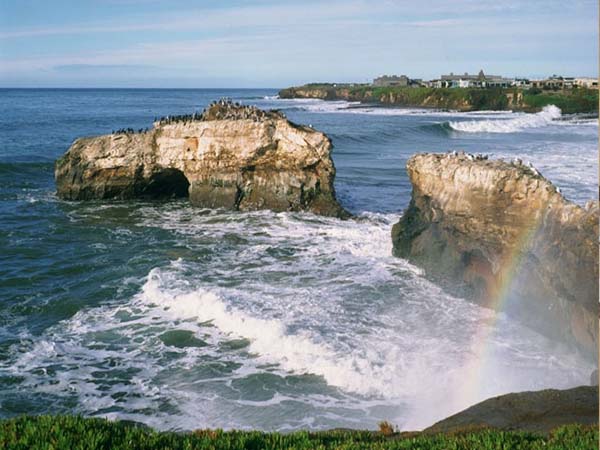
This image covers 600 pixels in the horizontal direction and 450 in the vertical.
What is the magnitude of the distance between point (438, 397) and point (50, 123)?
7485 cm

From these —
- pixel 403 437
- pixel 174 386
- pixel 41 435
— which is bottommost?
pixel 174 386

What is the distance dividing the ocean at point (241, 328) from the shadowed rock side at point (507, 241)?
0.63 m

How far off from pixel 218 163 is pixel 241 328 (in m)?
14.6

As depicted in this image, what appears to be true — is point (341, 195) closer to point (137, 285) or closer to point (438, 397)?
point (137, 285)

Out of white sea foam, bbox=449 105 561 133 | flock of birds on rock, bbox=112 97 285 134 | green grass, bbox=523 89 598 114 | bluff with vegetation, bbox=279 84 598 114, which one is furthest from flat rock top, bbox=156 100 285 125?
bluff with vegetation, bbox=279 84 598 114

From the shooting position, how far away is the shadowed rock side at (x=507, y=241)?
13969 millimetres

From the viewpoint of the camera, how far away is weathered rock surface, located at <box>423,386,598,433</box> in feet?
33.2

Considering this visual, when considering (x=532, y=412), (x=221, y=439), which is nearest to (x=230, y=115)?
(x=532, y=412)

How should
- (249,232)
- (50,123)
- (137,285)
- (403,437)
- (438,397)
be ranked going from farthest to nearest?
1. (50,123)
2. (249,232)
3. (137,285)
4. (438,397)
5. (403,437)

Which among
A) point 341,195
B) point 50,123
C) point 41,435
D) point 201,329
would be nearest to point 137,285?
point 201,329

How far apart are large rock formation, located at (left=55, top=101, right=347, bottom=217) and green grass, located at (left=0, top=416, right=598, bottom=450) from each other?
19.5m

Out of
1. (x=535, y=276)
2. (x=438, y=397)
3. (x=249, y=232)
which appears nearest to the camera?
(x=438, y=397)

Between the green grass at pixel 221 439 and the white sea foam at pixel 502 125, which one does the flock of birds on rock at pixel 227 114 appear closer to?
the green grass at pixel 221 439

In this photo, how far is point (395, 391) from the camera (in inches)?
500
